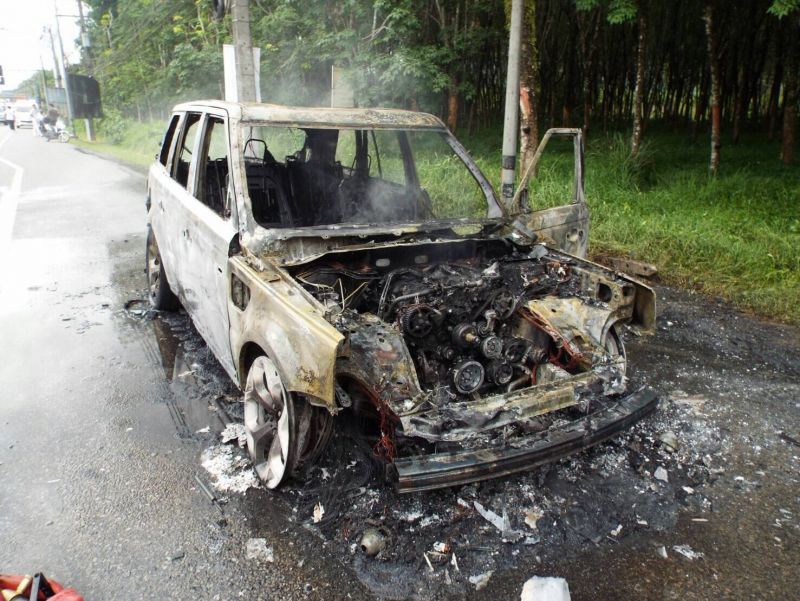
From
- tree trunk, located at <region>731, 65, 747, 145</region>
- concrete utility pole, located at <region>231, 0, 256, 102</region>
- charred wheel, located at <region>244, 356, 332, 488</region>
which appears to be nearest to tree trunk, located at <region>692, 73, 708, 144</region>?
tree trunk, located at <region>731, 65, 747, 145</region>

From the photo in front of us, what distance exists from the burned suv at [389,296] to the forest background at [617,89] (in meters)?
3.01

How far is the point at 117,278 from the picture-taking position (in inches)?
259

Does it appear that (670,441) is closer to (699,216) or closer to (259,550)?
(259,550)

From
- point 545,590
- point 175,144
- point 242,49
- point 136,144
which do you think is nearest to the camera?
point 545,590

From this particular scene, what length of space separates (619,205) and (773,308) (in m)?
3.11

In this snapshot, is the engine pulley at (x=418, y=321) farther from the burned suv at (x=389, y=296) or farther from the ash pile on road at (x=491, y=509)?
the ash pile on road at (x=491, y=509)

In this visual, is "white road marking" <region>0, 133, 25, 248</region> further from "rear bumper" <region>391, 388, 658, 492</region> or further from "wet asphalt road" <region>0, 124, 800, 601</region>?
"rear bumper" <region>391, 388, 658, 492</region>

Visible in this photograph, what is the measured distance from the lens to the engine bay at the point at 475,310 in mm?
3141

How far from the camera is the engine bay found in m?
3.14

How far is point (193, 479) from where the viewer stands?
3.07 meters

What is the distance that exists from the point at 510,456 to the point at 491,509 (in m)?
0.44

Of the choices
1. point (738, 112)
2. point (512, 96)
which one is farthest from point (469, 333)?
point (738, 112)

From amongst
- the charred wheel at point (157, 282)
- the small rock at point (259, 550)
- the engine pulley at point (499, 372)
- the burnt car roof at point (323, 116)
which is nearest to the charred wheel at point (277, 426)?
the small rock at point (259, 550)

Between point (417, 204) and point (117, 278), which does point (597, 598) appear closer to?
point (417, 204)
